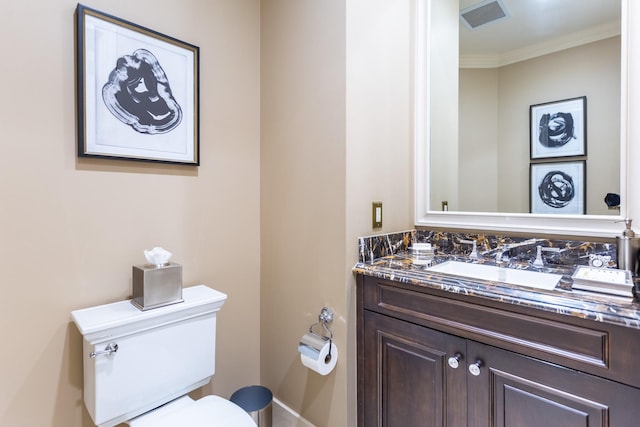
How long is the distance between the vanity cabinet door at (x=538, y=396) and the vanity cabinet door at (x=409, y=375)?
52 mm

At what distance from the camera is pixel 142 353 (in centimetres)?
118

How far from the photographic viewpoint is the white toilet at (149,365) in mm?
1095

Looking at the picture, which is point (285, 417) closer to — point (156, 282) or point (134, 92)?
point (156, 282)

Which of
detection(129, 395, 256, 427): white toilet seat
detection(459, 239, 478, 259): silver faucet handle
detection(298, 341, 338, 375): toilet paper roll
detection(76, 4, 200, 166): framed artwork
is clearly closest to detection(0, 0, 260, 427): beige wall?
detection(76, 4, 200, 166): framed artwork

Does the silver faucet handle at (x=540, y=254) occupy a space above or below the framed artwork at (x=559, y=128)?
below

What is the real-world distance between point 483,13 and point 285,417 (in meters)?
2.21

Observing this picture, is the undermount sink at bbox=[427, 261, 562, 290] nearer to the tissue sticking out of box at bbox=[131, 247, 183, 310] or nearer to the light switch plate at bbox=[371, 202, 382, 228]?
the light switch plate at bbox=[371, 202, 382, 228]

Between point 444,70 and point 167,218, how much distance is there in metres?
1.53

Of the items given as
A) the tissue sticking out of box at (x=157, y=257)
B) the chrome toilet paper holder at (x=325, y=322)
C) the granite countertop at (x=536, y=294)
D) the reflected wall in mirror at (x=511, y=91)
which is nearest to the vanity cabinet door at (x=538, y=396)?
the granite countertop at (x=536, y=294)

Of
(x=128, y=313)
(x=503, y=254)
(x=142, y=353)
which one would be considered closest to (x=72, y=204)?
(x=128, y=313)

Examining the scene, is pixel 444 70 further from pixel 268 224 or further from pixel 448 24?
pixel 268 224

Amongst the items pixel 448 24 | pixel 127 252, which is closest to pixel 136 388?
pixel 127 252

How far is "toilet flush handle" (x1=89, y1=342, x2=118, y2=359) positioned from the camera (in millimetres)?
1075

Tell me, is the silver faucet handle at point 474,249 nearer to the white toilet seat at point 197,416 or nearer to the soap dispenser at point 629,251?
the soap dispenser at point 629,251
